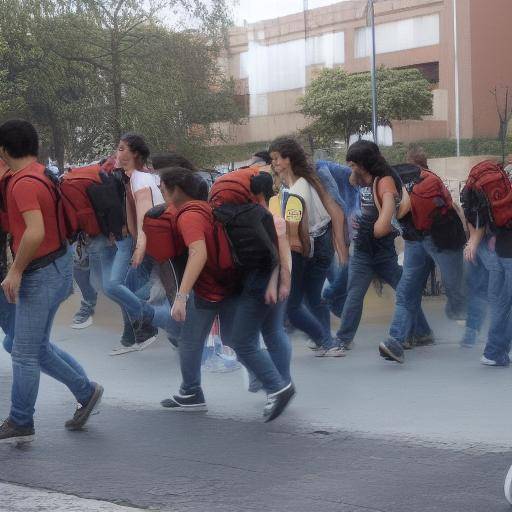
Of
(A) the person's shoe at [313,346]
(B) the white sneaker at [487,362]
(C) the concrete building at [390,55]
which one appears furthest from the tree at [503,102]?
(B) the white sneaker at [487,362]

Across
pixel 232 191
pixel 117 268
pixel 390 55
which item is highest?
pixel 390 55

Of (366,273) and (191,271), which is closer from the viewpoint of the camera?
(191,271)

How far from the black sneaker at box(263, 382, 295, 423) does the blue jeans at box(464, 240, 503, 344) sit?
87.6 inches

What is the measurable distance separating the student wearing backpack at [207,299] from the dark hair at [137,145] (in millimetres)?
2032

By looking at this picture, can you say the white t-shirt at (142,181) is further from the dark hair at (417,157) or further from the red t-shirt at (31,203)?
the red t-shirt at (31,203)

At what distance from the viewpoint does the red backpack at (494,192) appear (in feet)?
24.7

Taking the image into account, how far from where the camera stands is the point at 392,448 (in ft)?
18.2

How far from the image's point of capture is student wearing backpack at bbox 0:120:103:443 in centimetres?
558

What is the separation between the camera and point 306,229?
777cm

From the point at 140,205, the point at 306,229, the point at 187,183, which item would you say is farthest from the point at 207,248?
the point at 140,205

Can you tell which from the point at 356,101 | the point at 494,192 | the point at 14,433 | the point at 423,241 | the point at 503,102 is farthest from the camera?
the point at 503,102

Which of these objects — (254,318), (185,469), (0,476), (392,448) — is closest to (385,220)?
(254,318)

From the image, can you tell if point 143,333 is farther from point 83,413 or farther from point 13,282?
point 13,282

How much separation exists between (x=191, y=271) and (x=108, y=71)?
25.7m
